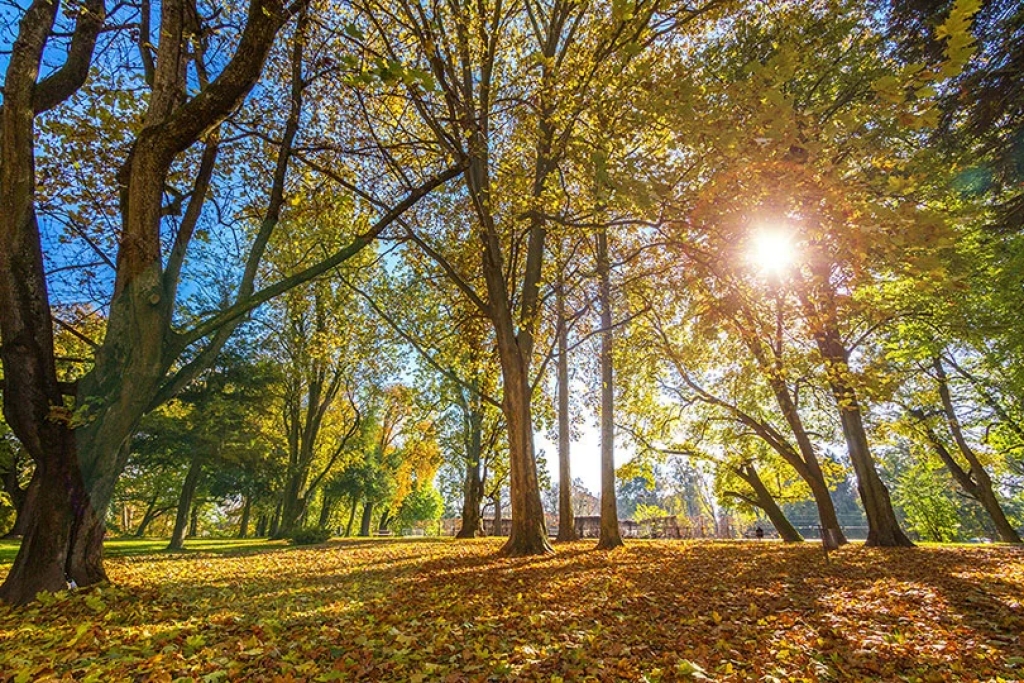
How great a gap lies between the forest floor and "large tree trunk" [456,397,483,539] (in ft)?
42.7

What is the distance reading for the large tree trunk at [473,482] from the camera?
2044 centimetres

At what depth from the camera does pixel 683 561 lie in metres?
9.49

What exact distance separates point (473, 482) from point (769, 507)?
11825 millimetres

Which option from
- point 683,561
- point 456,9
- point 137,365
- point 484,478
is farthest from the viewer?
point 484,478

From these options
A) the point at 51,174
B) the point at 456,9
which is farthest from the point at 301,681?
the point at 456,9

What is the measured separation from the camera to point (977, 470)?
19078mm

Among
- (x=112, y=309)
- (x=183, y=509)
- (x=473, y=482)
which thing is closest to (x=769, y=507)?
(x=473, y=482)

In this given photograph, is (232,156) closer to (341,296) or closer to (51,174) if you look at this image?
→ (51,174)

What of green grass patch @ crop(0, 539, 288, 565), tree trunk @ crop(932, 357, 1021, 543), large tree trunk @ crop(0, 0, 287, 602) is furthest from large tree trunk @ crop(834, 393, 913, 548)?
green grass patch @ crop(0, 539, 288, 565)

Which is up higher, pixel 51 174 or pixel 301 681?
pixel 51 174

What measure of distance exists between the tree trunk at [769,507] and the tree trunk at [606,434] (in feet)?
21.6

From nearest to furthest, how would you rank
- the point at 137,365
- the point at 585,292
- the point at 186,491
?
the point at 137,365 → the point at 585,292 → the point at 186,491

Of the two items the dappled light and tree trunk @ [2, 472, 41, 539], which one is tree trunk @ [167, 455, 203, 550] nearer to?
the dappled light

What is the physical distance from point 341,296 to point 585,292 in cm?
803
